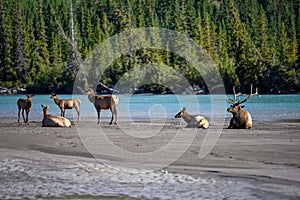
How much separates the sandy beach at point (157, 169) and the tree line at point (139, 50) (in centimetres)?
6494

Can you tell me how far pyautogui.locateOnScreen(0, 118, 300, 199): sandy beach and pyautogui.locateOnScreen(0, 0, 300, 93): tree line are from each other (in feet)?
213

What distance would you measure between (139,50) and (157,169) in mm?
86316

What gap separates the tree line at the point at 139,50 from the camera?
8850 centimetres

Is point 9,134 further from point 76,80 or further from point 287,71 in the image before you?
point 76,80

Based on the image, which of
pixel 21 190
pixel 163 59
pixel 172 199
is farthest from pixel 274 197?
pixel 163 59

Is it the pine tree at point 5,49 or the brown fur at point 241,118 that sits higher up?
the pine tree at point 5,49

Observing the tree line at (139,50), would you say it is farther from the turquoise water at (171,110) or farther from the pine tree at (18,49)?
the turquoise water at (171,110)

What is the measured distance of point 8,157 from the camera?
1322 centimetres

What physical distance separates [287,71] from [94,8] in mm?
70881

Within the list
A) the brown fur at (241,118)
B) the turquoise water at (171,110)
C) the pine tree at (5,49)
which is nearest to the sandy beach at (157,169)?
the brown fur at (241,118)

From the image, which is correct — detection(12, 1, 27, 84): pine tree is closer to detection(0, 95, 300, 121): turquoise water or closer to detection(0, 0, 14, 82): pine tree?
detection(0, 0, 14, 82): pine tree

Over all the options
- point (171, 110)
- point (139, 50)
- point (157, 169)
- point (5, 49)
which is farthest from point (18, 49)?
point (157, 169)

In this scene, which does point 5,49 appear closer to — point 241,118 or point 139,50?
point 139,50

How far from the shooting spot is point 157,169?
11484 millimetres
